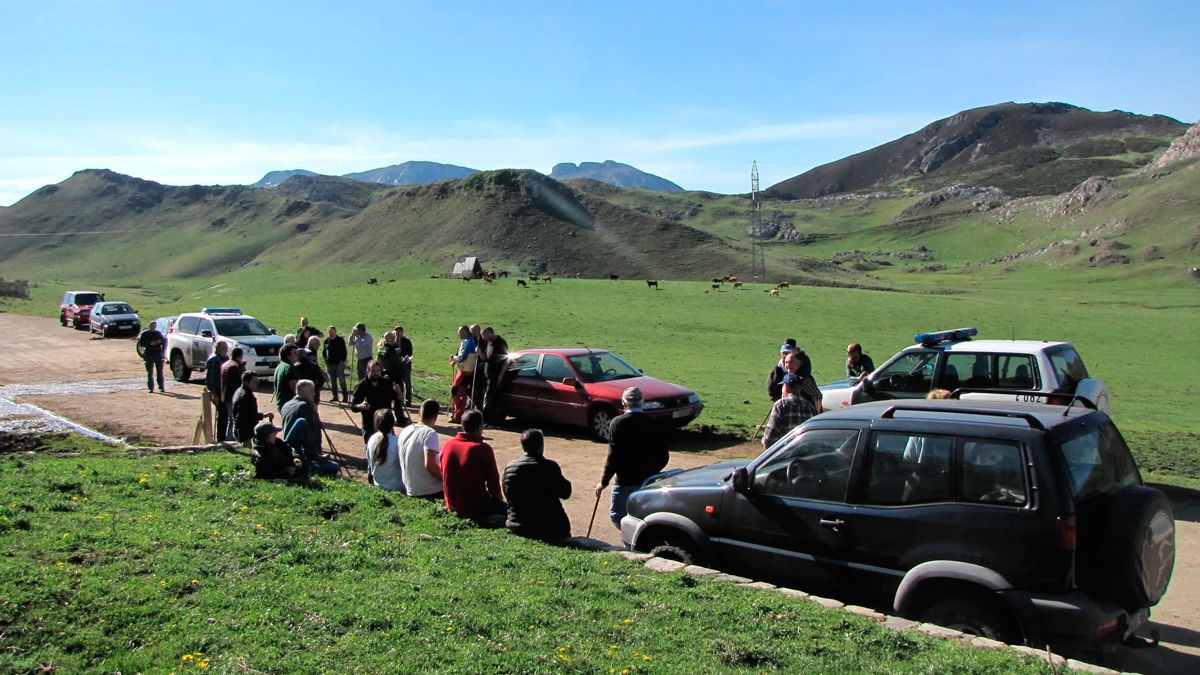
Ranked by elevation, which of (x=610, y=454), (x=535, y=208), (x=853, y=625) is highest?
(x=535, y=208)

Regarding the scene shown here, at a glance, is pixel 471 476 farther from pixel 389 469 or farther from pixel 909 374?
pixel 909 374

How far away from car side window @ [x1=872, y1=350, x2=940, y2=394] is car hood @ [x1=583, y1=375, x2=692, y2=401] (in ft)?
12.1

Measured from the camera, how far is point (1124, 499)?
19.5 feet

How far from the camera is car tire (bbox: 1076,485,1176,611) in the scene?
5.78m

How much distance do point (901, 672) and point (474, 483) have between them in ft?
15.1

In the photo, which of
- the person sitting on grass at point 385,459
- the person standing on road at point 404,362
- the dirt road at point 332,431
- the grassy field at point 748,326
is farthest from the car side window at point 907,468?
the person standing on road at point 404,362

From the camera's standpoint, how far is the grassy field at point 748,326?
72.9 ft

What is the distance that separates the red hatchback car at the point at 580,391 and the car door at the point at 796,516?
758 centimetres

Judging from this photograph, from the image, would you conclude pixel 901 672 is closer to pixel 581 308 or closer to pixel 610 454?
pixel 610 454

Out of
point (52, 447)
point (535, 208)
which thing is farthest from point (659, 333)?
point (535, 208)

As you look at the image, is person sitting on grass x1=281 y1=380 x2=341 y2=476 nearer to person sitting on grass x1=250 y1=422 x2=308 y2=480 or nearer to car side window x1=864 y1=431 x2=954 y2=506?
person sitting on grass x1=250 y1=422 x2=308 y2=480

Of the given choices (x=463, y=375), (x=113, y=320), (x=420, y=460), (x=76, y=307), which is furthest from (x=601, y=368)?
(x=76, y=307)

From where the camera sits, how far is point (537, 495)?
8.12m

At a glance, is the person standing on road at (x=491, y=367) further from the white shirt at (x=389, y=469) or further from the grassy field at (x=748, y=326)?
the white shirt at (x=389, y=469)
